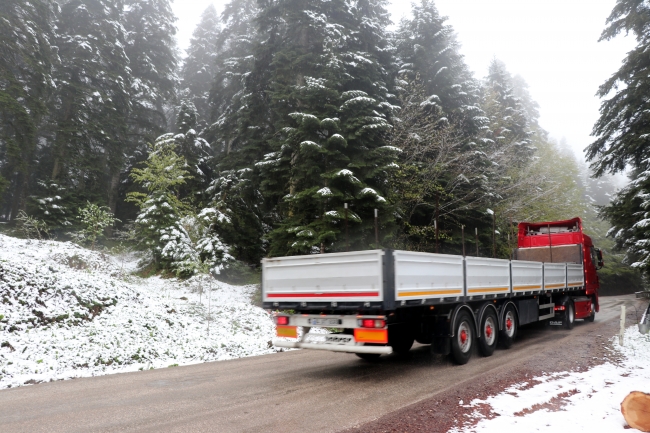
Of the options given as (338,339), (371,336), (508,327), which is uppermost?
(371,336)

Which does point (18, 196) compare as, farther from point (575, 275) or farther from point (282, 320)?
point (575, 275)

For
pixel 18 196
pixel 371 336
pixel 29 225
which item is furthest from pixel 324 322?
pixel 18 196

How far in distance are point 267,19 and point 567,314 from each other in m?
18.9

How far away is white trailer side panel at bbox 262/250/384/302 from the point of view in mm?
6223

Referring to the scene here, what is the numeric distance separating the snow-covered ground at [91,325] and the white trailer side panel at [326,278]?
303 cm

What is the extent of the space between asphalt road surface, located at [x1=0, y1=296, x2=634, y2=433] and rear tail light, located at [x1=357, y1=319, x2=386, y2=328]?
91cm

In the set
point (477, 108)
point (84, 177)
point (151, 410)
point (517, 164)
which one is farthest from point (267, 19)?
point (151, 410)

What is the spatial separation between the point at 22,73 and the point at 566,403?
25053mm

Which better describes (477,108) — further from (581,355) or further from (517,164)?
(581,355)

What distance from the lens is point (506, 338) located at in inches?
372

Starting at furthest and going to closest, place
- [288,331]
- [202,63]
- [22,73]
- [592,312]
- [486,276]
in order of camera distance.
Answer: [202,63] < [22,73] < [592,312] < [486,276] < [288,331]

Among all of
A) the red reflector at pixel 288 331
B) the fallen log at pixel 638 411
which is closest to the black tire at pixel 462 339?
the red reflector at pixel 288 331

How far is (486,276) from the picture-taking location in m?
8.56

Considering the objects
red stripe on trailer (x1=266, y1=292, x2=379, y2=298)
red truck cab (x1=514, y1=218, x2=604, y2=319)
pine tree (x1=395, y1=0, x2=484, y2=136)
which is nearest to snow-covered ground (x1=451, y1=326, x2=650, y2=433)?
red stripe on trailer (x1=266, y1=292, x2=379, y2=298)
